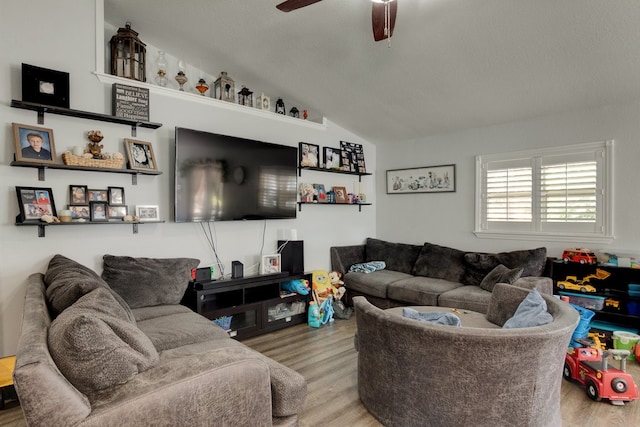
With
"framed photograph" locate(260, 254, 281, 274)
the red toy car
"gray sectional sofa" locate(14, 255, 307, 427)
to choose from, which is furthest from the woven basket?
the red toy car

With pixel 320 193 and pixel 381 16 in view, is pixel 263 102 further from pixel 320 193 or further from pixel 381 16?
pixel 381 16

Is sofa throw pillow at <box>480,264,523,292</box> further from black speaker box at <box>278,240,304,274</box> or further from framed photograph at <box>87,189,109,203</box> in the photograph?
framed photograph at <box>87,189,109,203</box>

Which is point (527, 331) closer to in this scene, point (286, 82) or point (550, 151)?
point (550, 151)

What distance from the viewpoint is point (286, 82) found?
4.02 meters

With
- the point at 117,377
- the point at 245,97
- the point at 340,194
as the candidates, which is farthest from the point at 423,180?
the point at 117,377

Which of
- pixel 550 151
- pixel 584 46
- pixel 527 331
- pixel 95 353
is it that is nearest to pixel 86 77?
pixel 95 353

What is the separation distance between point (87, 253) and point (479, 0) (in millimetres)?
3682

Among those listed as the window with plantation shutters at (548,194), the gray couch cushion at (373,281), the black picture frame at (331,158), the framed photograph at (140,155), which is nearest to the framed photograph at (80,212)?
the framed photograph at (140,155)

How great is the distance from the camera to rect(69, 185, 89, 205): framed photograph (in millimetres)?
2861

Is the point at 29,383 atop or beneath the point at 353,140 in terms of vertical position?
beneath

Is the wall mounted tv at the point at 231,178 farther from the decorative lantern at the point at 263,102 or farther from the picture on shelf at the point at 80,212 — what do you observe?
the picture on shelf at the point at 80,212

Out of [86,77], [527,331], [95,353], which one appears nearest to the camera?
[95,353]

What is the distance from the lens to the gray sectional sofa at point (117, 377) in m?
1.06

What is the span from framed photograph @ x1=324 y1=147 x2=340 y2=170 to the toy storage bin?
2996mm
